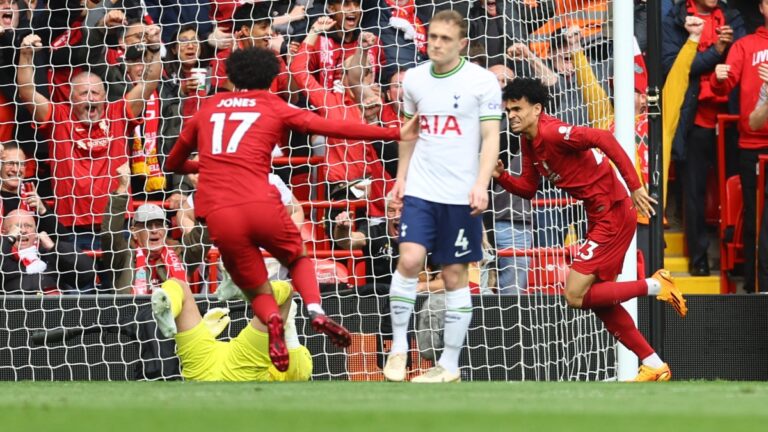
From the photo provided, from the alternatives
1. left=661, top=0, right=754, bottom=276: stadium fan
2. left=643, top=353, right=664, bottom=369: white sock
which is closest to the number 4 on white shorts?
left=643, top=353, right=664, bottom=369: white sock

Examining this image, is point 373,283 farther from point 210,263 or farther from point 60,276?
point 60,276

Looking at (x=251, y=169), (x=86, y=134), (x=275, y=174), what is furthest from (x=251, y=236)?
(x=86, y=134)

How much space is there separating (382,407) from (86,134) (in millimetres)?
6649

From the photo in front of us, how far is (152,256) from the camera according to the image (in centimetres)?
1137

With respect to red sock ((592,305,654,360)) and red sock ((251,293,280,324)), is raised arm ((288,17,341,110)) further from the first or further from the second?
red sock ((251,293,280,324))

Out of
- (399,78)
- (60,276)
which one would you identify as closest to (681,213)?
(399,78)

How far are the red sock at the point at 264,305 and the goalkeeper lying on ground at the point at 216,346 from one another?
0.84m

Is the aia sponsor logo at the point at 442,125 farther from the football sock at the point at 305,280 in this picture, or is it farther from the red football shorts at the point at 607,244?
the red football shorts at the point at 607,244

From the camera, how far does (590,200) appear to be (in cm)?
961

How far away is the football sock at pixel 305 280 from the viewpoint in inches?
318

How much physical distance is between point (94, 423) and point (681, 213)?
30.4 feet

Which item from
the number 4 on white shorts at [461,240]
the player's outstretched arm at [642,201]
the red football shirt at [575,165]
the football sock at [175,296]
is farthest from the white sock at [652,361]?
the football sock at [175,296]

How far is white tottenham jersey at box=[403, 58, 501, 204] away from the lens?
26.5 feet

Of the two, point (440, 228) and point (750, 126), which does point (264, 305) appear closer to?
point (440, 228)
